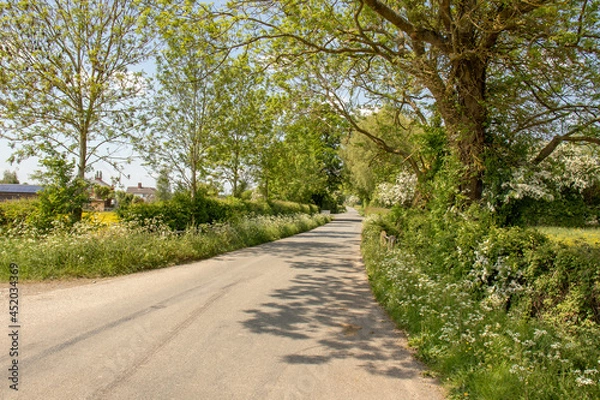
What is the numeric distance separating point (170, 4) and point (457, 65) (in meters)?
6.45

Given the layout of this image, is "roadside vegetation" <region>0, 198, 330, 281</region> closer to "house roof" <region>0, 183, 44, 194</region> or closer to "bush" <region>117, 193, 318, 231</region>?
"bush" <region>117, 193, 318, 231</region>

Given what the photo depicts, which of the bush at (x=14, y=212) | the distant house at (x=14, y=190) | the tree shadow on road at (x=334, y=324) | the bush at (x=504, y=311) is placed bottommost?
the tree shadow on road at (x=334, y=324)

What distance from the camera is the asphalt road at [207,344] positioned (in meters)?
3.77

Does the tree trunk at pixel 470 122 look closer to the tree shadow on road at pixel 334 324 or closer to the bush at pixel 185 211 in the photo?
the tree shadow on road at pixel 334 324

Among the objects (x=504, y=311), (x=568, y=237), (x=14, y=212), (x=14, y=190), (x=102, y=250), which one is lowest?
(x=504, y=311)

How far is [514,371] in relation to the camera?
3443 mm

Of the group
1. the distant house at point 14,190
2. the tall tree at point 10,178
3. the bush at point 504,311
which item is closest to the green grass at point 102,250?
the bush at point 504,311

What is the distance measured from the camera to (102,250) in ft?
32.4

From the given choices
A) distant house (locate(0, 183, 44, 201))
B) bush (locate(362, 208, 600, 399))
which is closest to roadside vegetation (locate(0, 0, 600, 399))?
bush (locate(362, 208, 600, 399))

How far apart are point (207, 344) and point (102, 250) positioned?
20.8 feet

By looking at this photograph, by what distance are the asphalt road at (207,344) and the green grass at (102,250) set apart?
1050mm

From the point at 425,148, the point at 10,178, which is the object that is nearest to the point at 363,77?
the point at 425,148

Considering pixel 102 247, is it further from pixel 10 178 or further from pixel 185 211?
pixel 10 178

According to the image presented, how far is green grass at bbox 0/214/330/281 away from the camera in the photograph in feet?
29.4
